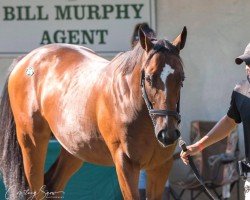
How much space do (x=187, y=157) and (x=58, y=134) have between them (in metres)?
1.39

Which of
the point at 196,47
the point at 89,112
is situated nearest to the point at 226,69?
the point at 196,47

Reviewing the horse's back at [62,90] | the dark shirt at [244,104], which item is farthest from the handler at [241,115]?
the horse's back at [62,90]

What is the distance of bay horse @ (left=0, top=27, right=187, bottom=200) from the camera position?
15.7ft

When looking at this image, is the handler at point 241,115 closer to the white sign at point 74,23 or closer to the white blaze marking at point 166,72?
the white blaze marking at point 166,72

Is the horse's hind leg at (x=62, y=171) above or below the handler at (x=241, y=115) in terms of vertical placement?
below

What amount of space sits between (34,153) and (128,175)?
1.51 meters

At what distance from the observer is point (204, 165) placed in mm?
8531

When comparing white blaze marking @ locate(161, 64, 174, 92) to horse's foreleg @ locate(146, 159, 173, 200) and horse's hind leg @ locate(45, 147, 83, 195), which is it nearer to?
horse's foreleg @ locate(146, 159, 173, 200)

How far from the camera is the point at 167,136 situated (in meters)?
4.61

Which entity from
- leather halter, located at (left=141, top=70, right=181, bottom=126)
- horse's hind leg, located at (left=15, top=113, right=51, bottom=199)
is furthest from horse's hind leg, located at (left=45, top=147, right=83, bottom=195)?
leather halter, located at (left=141, top=70, right=181, bottom=126)

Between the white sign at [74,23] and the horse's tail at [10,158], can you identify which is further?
the white sign at [74,23]

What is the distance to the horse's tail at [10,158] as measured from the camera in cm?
652

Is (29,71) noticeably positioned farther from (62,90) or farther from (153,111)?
(153,111)

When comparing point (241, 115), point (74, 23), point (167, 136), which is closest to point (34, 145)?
point (167, 136)
